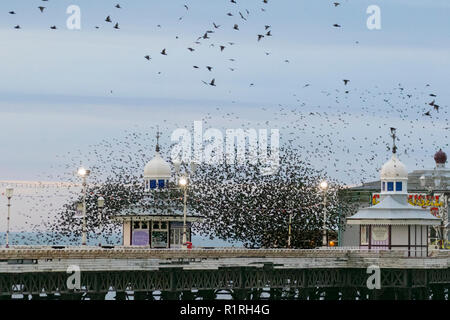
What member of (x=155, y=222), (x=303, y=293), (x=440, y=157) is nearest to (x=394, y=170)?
(x=303, y=293)

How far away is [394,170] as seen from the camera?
12219 cm

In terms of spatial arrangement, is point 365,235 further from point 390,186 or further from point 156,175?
point 156,175

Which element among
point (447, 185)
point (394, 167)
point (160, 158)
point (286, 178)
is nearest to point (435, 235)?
point (447, 185)

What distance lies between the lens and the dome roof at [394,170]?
122000 millimetres

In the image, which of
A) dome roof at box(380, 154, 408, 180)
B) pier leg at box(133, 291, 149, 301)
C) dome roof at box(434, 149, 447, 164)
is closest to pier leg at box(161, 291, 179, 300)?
pier leg at box(133, 291, 149, 301)

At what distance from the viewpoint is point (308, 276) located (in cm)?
11100

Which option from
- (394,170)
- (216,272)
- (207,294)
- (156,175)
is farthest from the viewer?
(394,170)

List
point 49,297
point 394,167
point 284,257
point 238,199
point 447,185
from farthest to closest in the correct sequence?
1. point 447,185
2. point 238,199
3. point 394,167
4. point 284,257
5. point 49,297

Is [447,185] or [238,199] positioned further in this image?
[447,185]

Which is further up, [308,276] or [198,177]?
[198,177]

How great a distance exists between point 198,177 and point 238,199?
4.92 m

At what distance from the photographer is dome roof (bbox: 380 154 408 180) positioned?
400 feet
